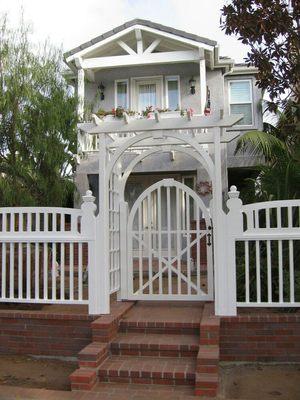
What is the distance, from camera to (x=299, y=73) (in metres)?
5.79

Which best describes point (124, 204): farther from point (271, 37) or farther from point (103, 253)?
point (271, 37)

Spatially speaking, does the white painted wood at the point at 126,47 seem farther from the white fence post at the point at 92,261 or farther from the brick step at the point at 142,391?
the brick step at the point at 142,391

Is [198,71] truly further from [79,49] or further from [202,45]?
[79,49]

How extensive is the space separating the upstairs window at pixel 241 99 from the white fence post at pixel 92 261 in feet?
30.6

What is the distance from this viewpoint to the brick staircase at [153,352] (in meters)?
4.83

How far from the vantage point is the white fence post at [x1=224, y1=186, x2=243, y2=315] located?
5.80m

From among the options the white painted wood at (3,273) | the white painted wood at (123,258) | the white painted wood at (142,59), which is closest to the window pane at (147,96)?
the white painted wood at (142,59)

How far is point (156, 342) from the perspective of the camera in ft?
17.9

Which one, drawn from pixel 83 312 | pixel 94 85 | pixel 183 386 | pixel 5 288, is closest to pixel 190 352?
pixel 183 386

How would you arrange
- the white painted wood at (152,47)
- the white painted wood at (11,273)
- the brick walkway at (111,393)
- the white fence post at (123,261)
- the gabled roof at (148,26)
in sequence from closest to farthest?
the brick walkway at (111,393)
the white painted wood at (11,273)
the white fence post at (123,261)
the gabled roof at (148,26)
the white painted wood at (152,47)

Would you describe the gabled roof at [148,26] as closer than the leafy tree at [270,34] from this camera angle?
No

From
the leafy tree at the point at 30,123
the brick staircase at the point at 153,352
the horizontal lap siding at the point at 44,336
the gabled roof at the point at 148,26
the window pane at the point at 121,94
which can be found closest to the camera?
the brick staircase at the point at 153,352

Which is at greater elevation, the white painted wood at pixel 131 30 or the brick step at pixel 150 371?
the white painted wood at pixel 131 30

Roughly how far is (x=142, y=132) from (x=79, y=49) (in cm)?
805
